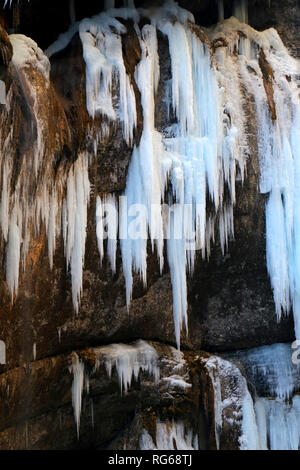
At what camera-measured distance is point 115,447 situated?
7504mm

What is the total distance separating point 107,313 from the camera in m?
7.37

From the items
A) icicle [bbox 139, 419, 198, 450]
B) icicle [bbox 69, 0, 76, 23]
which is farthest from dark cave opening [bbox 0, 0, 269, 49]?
icicle [bbox 139, 419, 198, 450]

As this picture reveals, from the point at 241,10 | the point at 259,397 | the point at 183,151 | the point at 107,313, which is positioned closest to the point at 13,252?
the point at 107,313

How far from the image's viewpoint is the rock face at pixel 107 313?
6.11 metres

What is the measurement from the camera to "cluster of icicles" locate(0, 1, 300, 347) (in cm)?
687

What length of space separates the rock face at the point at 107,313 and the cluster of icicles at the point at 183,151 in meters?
0.12

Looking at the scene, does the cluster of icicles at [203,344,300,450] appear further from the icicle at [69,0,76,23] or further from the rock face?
the icicle at [69,0,76,23]

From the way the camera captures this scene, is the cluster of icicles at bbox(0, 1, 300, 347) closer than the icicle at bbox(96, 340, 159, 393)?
Yes

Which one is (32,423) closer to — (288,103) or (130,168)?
(130,168)

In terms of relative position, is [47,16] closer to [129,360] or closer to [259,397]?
[129,360]

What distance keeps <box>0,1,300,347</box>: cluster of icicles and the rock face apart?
122 millimetres

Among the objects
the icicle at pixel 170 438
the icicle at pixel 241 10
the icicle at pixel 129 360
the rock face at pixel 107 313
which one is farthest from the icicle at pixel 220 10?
the icicle at pixel 170 438

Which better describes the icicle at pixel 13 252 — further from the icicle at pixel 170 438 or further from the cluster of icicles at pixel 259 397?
the cluster of icicles at pixel 259 397

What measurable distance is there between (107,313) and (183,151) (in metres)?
2.07
